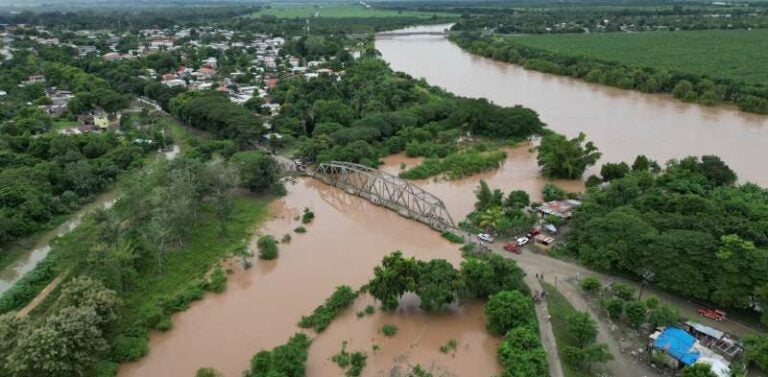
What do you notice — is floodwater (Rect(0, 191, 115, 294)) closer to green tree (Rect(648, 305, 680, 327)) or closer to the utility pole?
green tree (Rect(648, 305, 680, 327))

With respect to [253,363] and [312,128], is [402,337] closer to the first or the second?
[253,363]

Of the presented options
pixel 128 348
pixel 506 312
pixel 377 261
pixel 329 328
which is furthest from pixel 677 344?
pixel 128 348

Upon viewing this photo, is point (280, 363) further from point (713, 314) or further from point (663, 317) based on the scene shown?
point (713, 314)

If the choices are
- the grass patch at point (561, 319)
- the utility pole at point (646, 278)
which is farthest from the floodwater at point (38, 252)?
the utility pole at point (646, 278)

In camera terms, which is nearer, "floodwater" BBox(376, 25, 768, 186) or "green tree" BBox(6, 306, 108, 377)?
"green tree" BBox(6, 306, 108, 377)

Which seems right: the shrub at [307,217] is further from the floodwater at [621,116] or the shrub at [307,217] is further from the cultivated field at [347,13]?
the cultivated field at [347,13]

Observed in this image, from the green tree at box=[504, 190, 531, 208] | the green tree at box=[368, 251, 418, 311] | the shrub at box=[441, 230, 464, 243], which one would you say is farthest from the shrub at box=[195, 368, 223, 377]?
the green tree at box=[504, 190, 531, 208]

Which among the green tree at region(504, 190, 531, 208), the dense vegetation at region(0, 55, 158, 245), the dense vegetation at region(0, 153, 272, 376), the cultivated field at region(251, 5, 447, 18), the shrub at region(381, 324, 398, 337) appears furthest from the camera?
the cultivated field at region(251, 5, 447, 18)
